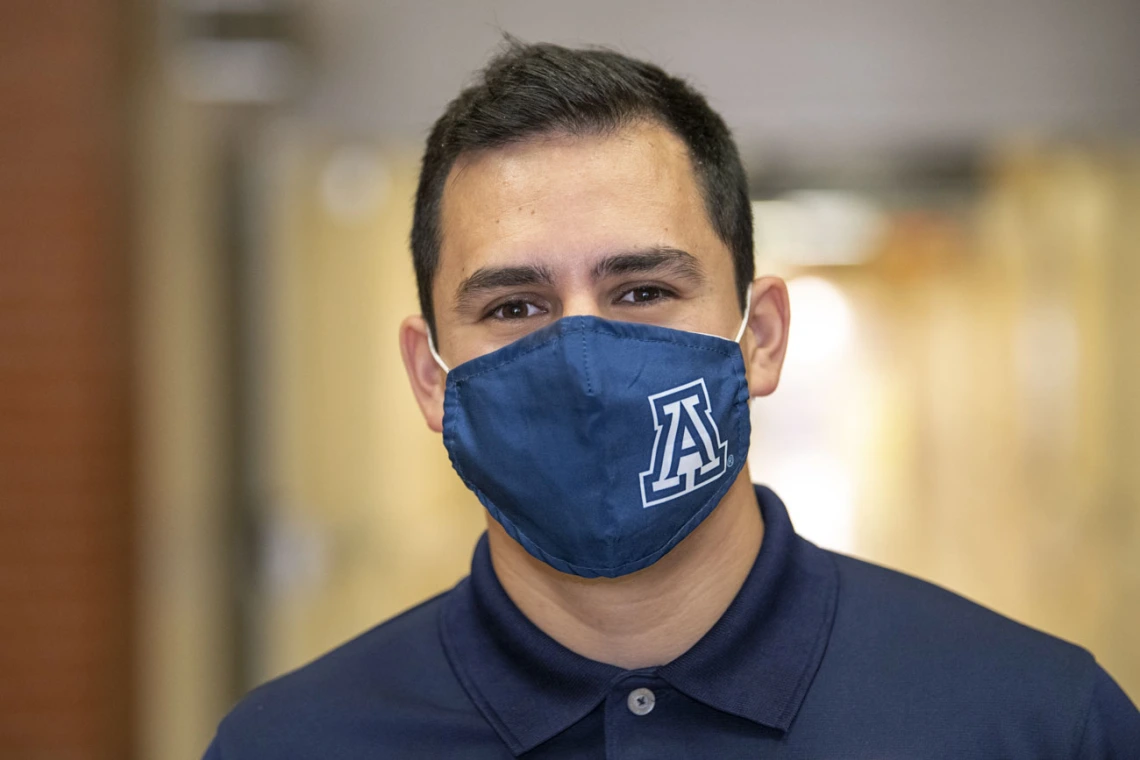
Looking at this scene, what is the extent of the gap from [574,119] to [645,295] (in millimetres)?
240

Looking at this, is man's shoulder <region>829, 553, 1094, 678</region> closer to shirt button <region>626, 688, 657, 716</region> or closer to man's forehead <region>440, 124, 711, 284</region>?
shirt button <region>626, 688, 657, 716</region>

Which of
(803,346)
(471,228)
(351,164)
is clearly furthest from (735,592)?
(351,164)

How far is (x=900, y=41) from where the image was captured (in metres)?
3.38

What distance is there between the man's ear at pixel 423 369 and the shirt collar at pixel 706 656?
235 mm

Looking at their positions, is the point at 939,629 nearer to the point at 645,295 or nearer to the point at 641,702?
the point at 641,702

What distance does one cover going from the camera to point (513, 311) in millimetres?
1493

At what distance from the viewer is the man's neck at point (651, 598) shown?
4.68 feet

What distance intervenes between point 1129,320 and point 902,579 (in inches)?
84.9

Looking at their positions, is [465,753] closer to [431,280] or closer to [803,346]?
[431,280]

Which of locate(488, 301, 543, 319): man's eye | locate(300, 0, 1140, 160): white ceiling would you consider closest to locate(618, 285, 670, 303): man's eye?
locate(488, 301, 543, 319): man's eye

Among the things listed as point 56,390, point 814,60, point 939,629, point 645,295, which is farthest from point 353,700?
point 814,60

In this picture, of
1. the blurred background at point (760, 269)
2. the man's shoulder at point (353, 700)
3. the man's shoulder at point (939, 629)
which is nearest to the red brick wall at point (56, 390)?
the blurred background at point (760, 269)

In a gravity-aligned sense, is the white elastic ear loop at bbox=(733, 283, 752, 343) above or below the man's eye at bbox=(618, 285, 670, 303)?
below

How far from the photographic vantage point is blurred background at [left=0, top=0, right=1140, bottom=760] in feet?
10.9
